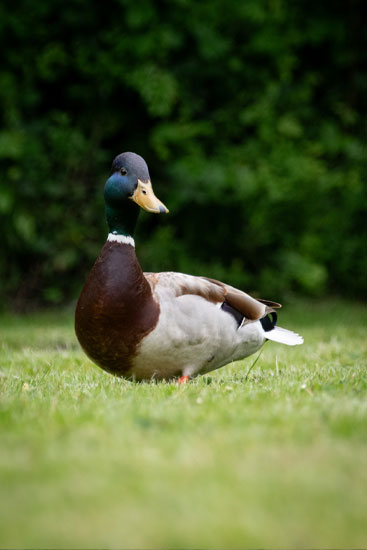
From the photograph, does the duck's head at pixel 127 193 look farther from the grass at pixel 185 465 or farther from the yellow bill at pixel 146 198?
the grass at pixel 185 465

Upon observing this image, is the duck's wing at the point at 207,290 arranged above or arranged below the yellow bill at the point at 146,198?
below

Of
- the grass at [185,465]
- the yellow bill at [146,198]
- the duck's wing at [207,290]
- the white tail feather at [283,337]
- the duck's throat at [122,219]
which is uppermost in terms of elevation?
the yellow bill at [146,198]

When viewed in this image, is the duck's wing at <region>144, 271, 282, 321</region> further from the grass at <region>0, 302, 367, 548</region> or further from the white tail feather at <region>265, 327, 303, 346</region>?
the grass at <region>0, 302, 367, 548</region>

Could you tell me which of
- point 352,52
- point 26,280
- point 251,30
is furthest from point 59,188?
point 352,52

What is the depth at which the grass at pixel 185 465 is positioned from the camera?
1679mm

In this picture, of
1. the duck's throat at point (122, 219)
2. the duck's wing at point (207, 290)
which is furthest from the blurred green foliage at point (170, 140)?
the duck's wing at point (207, 290)

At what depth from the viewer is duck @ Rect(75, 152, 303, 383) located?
3.37 meters

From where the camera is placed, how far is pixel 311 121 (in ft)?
33.7

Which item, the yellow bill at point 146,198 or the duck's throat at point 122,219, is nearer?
the yellow bill at point 146,198

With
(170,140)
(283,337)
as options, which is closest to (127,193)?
(283,337)

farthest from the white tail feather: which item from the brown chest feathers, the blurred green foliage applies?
the blurred green foliage

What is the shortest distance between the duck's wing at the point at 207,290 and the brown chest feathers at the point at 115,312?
16 cm

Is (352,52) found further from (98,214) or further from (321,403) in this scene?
(321,403)

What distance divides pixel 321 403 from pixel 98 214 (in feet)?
21.7
